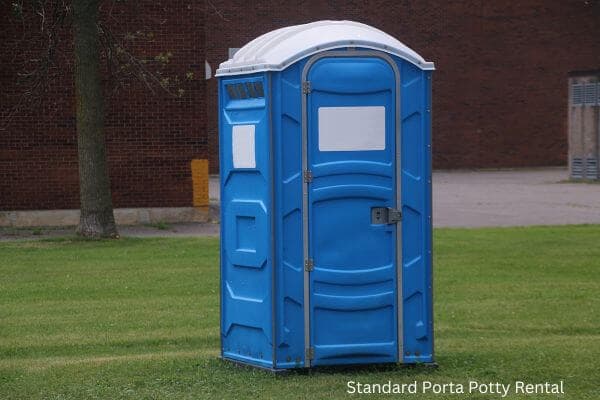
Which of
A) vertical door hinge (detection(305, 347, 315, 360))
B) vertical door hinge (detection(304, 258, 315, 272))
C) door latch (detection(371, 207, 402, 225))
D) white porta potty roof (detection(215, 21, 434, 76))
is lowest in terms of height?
vertical door hinge (detection(305, 347, 315, 360))

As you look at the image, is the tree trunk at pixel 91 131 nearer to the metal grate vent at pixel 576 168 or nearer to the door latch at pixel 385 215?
the door latch at pixel 385 215

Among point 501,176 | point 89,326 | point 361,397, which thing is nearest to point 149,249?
point 89,326

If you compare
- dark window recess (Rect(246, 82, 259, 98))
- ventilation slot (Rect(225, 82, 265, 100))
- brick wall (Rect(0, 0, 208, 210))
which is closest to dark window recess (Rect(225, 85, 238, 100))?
ventilation slot (Rect(225, 82, 265, 100))

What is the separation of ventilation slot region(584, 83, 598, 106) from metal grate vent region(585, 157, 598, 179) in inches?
66.8

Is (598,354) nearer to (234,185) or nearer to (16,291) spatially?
(234,185)

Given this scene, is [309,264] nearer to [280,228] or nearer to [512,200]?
[280,228]

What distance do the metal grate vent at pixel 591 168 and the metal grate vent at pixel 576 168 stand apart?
273 mm

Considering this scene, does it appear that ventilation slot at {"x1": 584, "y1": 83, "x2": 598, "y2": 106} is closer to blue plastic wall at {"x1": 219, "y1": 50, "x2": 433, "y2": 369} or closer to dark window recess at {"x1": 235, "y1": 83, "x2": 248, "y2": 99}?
blue plastic wall at {"x1": 219, "y1": 50, "x2": 433, "y2": 369}

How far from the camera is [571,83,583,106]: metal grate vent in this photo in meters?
37.8

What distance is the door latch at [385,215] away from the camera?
8.39 metres

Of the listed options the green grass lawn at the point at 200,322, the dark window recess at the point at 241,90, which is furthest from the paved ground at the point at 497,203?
the dark window recess at the point at 241,90

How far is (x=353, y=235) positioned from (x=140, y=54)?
1609cm

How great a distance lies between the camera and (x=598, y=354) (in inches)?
365

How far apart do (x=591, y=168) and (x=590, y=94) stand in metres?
2.22
